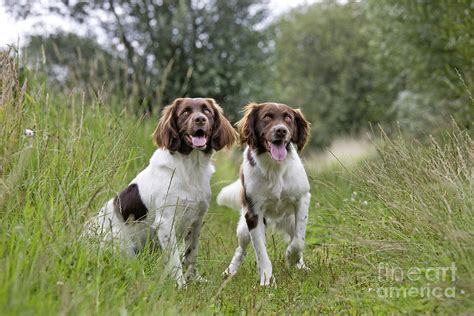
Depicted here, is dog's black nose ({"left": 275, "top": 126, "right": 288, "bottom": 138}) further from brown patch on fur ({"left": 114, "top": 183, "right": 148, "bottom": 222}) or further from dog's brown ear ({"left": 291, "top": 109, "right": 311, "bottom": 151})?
brown patch on fur ({"left": 114, "top": 183, "right": 148, "bottom": 222})

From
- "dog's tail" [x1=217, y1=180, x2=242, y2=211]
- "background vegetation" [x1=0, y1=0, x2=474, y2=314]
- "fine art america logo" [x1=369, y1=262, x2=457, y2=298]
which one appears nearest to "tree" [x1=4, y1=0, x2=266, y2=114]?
"background vegetation" [x1=0, y1=0, x2=474, y2=314]

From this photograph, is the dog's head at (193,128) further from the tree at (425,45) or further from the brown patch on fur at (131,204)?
the tree at (425,45)

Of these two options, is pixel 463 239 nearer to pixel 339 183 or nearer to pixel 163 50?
pixel 339 183

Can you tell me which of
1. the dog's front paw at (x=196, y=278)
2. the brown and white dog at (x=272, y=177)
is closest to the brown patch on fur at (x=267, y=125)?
the brown and white dog at (x=272, y=177)

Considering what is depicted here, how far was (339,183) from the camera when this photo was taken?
293 inches

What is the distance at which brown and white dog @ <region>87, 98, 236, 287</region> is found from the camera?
14.5 feet

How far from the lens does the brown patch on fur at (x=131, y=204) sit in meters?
4.56

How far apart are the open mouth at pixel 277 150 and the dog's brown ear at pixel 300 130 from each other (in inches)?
12.0

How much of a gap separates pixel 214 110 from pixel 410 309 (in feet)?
7.44

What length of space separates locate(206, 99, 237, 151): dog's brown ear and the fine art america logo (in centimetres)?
160

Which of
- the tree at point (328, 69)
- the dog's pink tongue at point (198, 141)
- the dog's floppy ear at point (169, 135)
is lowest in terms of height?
the tree at point (328, 69)

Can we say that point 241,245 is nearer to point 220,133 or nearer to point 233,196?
point 233,196

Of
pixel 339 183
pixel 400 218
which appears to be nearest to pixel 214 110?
pixel 400 218

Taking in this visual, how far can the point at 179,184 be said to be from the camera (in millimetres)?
4465
